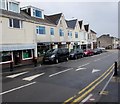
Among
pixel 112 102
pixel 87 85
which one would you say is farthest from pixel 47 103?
pixel 87 85

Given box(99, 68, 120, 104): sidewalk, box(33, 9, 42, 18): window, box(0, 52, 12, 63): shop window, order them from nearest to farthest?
1. box(99, 68, 120, 104): sidewalk
2. box(0, 52, 12, 63): shop window
3. box(33, 9, 42, 18): window

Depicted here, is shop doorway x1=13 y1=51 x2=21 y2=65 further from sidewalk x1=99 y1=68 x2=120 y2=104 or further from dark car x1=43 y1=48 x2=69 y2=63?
sidewalk x1=99 y1=68 x2=120 y2=104

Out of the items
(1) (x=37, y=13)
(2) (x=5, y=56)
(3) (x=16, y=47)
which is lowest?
(2) (x=5, y=56)

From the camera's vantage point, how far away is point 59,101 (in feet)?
28.2

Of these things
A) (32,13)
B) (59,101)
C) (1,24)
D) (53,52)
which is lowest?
(59,101)

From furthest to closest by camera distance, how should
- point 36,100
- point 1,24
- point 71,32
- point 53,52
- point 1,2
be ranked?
point 71,32
point 53,52
point 1,2
point 1,24
point 36,100

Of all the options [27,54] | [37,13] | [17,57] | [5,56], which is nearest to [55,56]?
[27,54]

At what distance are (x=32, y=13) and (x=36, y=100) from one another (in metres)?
25.1

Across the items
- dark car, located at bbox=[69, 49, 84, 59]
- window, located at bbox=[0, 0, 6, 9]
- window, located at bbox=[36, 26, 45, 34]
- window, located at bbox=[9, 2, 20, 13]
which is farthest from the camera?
dark car, located at bbox=[69, 49, 84, 59]

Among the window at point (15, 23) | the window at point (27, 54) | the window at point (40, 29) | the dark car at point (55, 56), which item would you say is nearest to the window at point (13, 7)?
the window at point (15, 23)

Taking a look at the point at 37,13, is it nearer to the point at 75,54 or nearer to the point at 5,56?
the point at 75,54

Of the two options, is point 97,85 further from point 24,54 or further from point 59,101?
point 24,54

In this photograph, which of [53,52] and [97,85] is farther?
[53,52]

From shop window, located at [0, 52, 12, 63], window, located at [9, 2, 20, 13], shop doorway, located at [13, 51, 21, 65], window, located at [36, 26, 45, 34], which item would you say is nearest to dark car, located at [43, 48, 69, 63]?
shop doorway, located at [13, 51, 21, 65]
